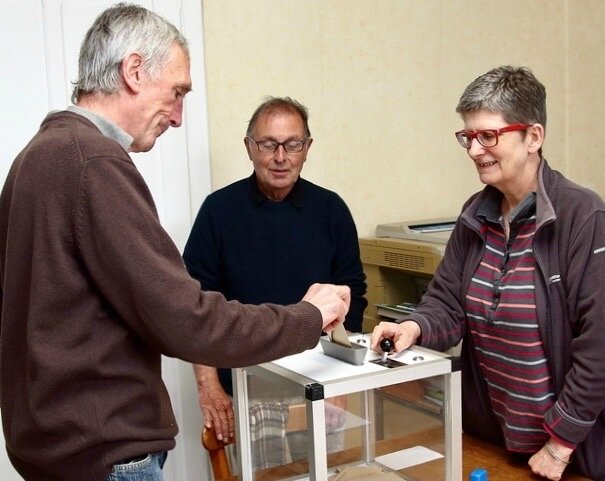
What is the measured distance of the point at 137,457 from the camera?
47.9 inches

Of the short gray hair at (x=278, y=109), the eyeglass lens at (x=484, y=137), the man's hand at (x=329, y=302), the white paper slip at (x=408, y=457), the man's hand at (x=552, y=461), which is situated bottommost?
the man's hand at (x=552, y=461)

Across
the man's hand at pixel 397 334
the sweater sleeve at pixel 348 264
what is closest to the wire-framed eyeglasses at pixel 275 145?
the sweater sleeve at pixel 348 264

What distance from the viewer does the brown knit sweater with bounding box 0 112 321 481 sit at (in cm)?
113

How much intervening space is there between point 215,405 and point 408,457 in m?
0.86

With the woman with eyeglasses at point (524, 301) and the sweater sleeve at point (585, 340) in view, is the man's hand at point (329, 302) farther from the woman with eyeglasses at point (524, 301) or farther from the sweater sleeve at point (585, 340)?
the sweater sleeve at point (585, 340)

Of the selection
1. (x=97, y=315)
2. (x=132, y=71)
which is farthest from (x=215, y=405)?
(x=132, y=71)

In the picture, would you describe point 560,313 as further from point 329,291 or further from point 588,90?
point 588,90

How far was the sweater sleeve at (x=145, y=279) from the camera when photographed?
1119mm

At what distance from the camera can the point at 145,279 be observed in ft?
3.67

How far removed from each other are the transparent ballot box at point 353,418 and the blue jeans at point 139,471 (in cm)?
18

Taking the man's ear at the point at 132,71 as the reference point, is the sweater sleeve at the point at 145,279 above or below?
below

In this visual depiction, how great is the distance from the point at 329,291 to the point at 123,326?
38 centimetres

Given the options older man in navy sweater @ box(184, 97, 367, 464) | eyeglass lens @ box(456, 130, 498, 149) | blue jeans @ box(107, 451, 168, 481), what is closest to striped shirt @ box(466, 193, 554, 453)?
eyeglass lens @ box(456, 130, 498, 149)

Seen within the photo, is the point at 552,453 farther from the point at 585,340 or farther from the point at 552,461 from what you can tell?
the point at 585,340
